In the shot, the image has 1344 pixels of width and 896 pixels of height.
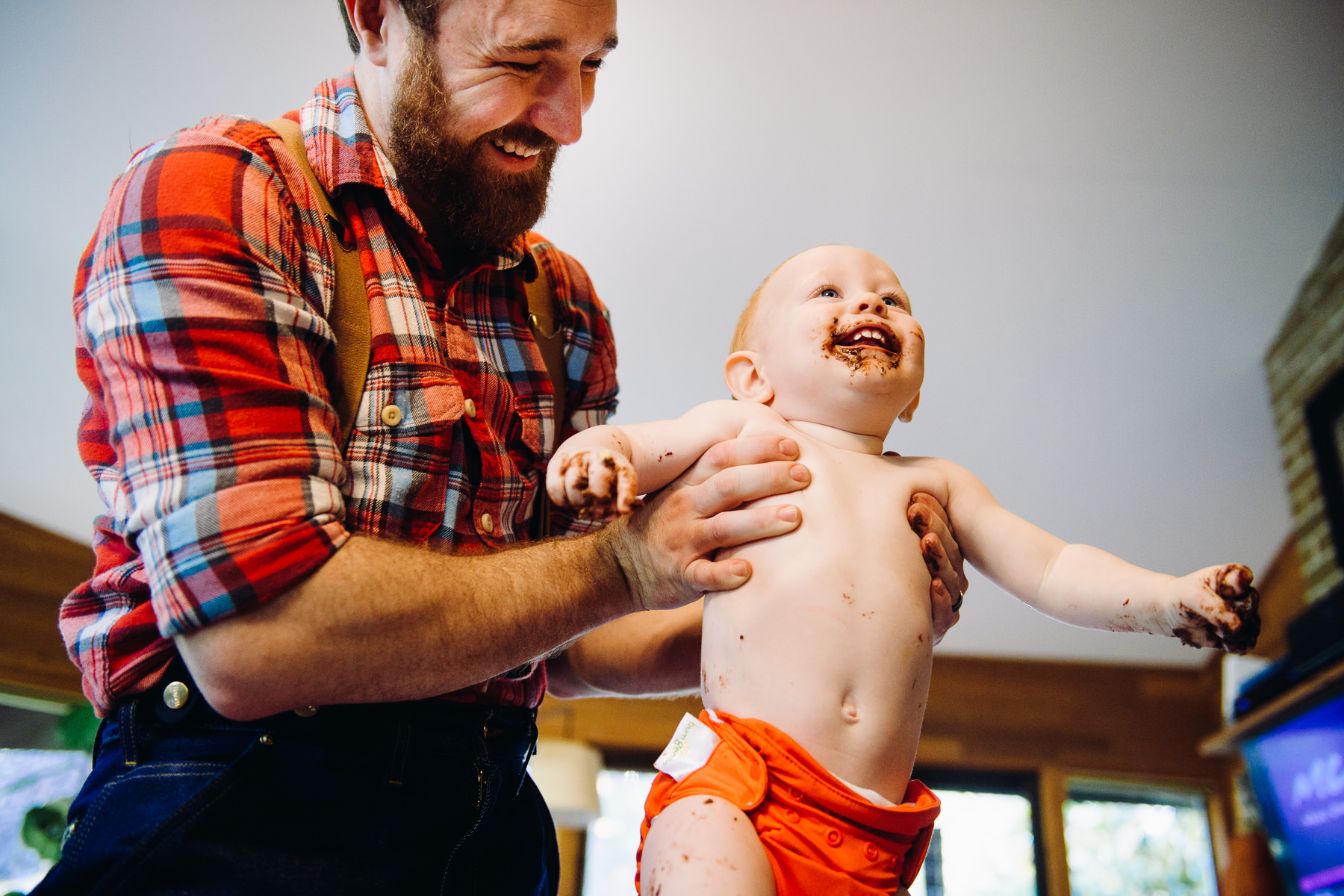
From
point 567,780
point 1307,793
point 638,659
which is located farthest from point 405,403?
point 567,780

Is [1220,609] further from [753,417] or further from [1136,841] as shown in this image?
[1136,841]

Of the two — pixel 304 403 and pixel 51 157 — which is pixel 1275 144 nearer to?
pixel 304 403

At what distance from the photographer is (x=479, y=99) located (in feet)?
4.14

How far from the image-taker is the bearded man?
0.87m

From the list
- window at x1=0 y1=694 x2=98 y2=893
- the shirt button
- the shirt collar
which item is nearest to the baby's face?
the shirt collar

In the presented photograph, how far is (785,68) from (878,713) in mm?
2508

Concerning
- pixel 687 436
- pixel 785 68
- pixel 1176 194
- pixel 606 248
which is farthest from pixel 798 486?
pixel 1176 194

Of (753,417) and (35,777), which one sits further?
(35,777)

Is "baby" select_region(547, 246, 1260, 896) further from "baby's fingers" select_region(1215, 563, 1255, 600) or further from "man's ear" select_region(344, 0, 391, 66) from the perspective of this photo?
"man's ear" select_region(344, 0, 391, 66)

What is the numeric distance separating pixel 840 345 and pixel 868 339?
4cm

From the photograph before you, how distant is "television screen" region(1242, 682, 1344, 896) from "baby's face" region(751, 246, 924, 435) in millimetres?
2606

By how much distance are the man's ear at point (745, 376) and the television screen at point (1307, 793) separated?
2682mm

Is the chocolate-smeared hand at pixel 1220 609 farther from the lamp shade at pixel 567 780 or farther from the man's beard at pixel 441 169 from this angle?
the lamp shade at pixel 567 780

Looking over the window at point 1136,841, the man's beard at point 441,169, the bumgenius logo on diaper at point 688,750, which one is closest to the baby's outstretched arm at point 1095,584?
the bumgenius logo on diaper at point 688,750
